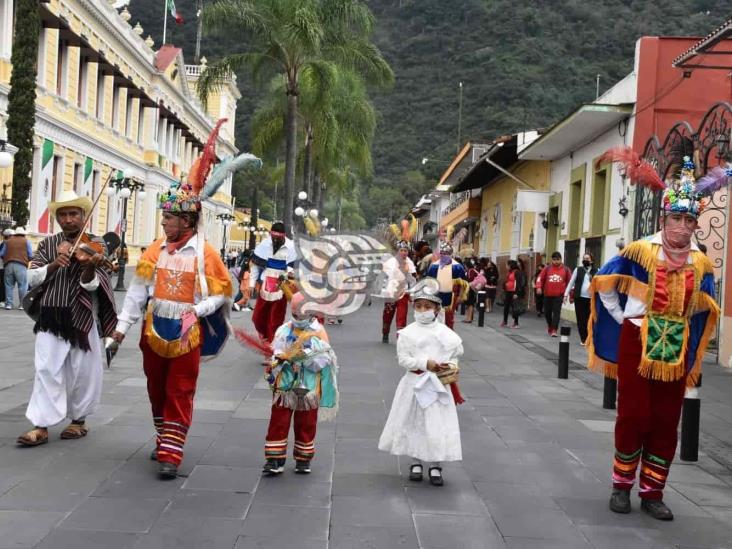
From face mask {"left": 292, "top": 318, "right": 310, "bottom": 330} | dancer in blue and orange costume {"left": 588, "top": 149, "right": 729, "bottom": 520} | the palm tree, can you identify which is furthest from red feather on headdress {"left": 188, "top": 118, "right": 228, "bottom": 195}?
the palm tree

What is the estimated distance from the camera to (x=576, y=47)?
61.6m

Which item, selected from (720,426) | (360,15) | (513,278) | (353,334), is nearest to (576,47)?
(360,15)

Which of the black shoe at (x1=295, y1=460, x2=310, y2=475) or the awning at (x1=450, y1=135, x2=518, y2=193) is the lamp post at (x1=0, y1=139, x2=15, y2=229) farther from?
the awning at (x1=450, y1=135, x2=518, y2=193)

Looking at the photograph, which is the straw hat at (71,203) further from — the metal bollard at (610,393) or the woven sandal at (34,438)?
the metal bollard at (610,393)

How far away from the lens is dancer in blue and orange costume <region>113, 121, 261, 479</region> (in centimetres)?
556

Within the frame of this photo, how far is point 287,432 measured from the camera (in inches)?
220

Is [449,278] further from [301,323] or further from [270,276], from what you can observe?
[301,323]

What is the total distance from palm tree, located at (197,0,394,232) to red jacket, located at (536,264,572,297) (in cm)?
1059

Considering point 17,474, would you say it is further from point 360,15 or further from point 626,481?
point 360,15

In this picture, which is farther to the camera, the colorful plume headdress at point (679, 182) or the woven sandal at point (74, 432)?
the woven sandal at point (74, 432)

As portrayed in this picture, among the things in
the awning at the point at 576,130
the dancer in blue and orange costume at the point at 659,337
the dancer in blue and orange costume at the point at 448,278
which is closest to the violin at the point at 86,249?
the dancer in blue and orange costume at the point at 659,337

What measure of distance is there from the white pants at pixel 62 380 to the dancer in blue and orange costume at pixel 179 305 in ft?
1.89

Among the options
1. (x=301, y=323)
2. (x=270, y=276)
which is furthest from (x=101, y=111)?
(x=301, y=323)

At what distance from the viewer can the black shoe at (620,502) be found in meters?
5.11
